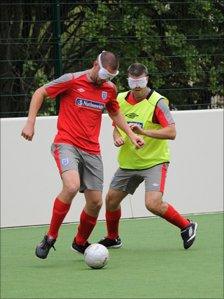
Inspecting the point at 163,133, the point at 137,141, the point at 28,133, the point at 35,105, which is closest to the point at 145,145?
the point at 163,133

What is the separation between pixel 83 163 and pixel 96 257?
40.6 inches

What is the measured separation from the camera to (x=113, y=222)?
11570 millimetres

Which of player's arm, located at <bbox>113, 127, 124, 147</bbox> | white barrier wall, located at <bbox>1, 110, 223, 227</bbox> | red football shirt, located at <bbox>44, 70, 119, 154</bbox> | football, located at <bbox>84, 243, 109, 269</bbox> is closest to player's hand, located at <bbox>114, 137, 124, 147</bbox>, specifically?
player's arm, located at <bbox>113, 127, 124, 147</bbox>

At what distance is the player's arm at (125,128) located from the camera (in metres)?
10.6

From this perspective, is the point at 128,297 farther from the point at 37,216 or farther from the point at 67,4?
the point at 67,4

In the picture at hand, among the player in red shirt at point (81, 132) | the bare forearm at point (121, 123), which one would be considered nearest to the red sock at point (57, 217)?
the player in red shirt at point (81, 132)

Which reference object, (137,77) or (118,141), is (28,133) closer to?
(118,141)

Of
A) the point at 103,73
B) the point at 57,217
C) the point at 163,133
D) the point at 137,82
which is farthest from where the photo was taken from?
the point at 137,82

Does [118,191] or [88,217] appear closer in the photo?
[88,217]

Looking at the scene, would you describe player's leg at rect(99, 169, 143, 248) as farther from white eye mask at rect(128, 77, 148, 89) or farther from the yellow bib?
white eye mask at rect(128, 77, 148, 89)

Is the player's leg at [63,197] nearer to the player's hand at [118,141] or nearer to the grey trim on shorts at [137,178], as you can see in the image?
the player's hand at [118,141]

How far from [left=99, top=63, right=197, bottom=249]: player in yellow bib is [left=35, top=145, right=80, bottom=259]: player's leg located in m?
0.83

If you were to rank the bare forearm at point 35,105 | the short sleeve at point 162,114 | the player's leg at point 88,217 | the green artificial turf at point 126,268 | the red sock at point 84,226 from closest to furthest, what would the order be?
the green artificial turf at point 126,268, the bare forearm at point 35,105, the player's leg at point 88,217, the red sock at point 84,226, the short sleeve at point 162,114

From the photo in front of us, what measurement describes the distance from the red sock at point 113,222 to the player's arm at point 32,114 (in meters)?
1.65
